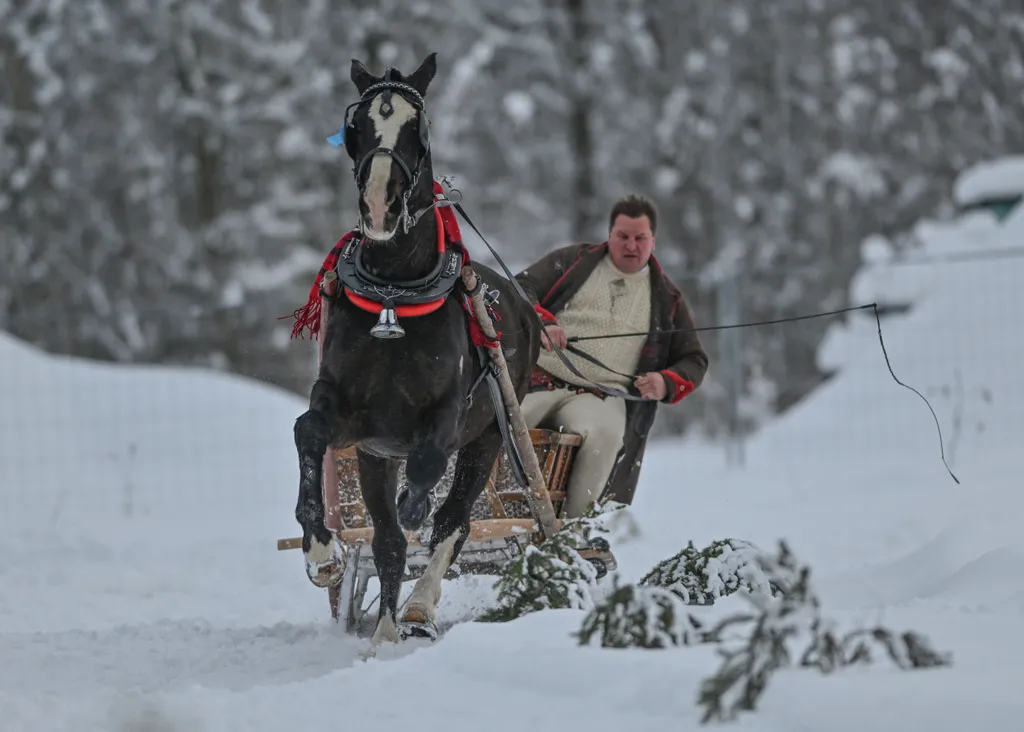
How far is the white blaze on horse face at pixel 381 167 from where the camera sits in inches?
166

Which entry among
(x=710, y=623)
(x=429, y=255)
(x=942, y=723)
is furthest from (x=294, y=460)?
(x=942, y=723)

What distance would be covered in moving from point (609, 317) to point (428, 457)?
2.01m

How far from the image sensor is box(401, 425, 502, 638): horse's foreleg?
16.2 feet

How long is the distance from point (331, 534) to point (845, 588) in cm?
247

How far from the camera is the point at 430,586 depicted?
5082 millimetres

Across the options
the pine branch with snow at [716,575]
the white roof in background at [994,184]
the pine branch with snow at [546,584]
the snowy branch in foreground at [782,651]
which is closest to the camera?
the snowy branch in foreground at [782,651]

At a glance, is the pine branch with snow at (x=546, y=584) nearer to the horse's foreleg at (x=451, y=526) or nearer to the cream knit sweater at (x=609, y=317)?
the horse's foreleg at (x=451, y=526)

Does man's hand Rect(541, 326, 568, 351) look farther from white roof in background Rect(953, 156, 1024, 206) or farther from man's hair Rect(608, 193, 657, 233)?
white roof in background Rect(953, 156, 1024, 206)

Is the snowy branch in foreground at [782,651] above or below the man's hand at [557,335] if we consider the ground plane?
below

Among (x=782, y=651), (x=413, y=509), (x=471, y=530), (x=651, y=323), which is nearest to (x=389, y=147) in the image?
(x=413, y=509)

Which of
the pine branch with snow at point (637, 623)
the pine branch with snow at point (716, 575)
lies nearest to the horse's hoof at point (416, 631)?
the pine branch with snow at point (716, 575)

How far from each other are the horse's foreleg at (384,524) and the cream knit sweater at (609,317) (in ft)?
4.57

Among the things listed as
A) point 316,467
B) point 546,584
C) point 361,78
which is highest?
point 361,78

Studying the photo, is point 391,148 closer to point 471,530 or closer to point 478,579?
point 471,530
